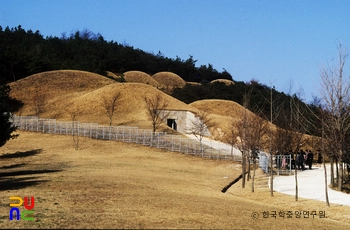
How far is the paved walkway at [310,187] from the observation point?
21000mm

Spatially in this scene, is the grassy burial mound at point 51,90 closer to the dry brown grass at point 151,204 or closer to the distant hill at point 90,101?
the distant hill at point 90,101

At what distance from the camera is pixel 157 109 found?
175 ft

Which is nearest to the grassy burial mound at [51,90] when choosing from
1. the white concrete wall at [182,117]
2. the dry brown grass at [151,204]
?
the white concrete wall at [182,117]

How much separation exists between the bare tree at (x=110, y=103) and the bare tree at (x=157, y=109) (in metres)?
3.62

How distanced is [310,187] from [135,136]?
20564 mm

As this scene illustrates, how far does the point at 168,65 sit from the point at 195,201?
426ft

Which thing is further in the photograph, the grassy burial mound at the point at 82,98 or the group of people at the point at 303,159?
the grassy burial mound at the point at 82,98

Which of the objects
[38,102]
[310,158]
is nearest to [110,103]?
[38,102]

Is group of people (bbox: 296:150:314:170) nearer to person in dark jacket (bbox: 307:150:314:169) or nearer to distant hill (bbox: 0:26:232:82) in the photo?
person in dark jacket (bbox: 307:150:314:169)

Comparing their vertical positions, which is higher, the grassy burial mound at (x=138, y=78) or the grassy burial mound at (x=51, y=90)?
the grassy burial mound at (x=138, y=78)

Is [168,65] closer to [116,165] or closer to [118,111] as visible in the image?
[118,111]

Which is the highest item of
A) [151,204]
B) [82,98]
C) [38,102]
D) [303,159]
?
[82,98]

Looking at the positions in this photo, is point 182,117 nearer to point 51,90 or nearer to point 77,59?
point 51,90

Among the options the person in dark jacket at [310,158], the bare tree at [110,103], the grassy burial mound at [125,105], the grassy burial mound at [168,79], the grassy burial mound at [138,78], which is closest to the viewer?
the person in dark jacket at [310,158]
